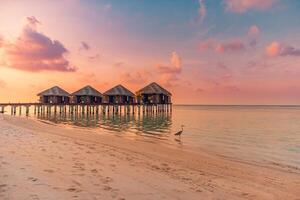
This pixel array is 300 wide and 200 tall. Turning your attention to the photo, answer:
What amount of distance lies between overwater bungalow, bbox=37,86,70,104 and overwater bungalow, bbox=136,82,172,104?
15766 mm

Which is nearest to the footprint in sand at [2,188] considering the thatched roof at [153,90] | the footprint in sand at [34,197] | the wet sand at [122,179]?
the wet sand at [122,179]

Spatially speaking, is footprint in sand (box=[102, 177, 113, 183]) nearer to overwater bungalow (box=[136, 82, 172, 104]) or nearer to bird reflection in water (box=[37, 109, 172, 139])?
bird reflection in water (box=[37, 109, 172, 139])

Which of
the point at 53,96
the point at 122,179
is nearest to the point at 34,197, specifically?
the point at 122,179

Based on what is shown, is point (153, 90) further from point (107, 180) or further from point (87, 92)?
point (107, 180)

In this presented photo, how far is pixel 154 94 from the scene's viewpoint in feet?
206

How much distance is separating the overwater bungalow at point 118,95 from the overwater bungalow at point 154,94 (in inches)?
116

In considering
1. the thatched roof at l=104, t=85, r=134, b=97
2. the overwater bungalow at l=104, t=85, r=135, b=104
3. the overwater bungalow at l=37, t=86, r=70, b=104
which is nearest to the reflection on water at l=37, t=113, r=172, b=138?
the overwater bungalow at l=37, t=86, r=70, b=104

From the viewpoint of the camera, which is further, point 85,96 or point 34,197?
point 85,96

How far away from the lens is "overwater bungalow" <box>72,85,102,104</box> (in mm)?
59812

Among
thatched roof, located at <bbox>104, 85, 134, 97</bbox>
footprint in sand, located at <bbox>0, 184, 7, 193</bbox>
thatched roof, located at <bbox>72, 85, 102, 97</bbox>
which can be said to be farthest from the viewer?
thatched roof, located at <bbox>104, 85, 134, 97</bbox>

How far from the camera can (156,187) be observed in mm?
6961

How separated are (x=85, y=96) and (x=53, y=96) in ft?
20.5

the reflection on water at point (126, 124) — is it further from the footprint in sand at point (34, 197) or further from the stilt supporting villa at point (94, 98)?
the footprint in sand at point (34, 197)

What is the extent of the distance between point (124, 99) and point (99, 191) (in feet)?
182
